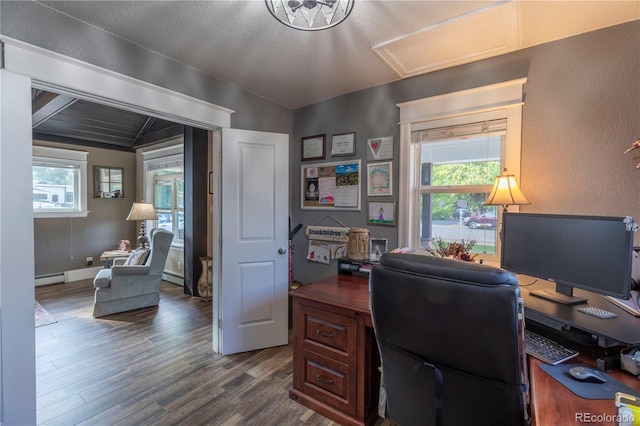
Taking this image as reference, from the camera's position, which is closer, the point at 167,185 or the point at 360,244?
the point at 360,244

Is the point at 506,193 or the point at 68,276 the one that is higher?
the point at 506,193

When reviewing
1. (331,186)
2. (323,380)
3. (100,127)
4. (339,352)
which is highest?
(100,127)

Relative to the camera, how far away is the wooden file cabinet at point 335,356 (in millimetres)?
1656

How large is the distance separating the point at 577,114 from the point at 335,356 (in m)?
2.21

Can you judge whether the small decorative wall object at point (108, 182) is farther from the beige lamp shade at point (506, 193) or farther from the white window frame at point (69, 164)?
the beige lamp shade at point (506, 193)

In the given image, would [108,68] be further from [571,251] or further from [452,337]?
[571,251]

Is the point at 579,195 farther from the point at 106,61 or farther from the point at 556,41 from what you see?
the point at 106,61

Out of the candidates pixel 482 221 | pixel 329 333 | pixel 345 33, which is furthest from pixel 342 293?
pixel 345 33

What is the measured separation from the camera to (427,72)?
2.35m

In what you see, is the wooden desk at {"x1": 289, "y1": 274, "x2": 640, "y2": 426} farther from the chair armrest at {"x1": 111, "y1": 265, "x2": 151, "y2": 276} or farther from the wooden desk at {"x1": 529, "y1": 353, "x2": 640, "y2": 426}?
the chair armrest at {"x1": 111, "y1": 265, "x2": 151, "y2": 276}

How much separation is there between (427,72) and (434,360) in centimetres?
224

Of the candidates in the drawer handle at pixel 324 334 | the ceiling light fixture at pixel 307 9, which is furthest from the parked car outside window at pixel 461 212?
the ceiling light fixture at pixel 307 9

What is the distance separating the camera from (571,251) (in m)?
1.34

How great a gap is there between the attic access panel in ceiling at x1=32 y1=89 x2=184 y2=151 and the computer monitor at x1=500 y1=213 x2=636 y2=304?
15.0 feet
